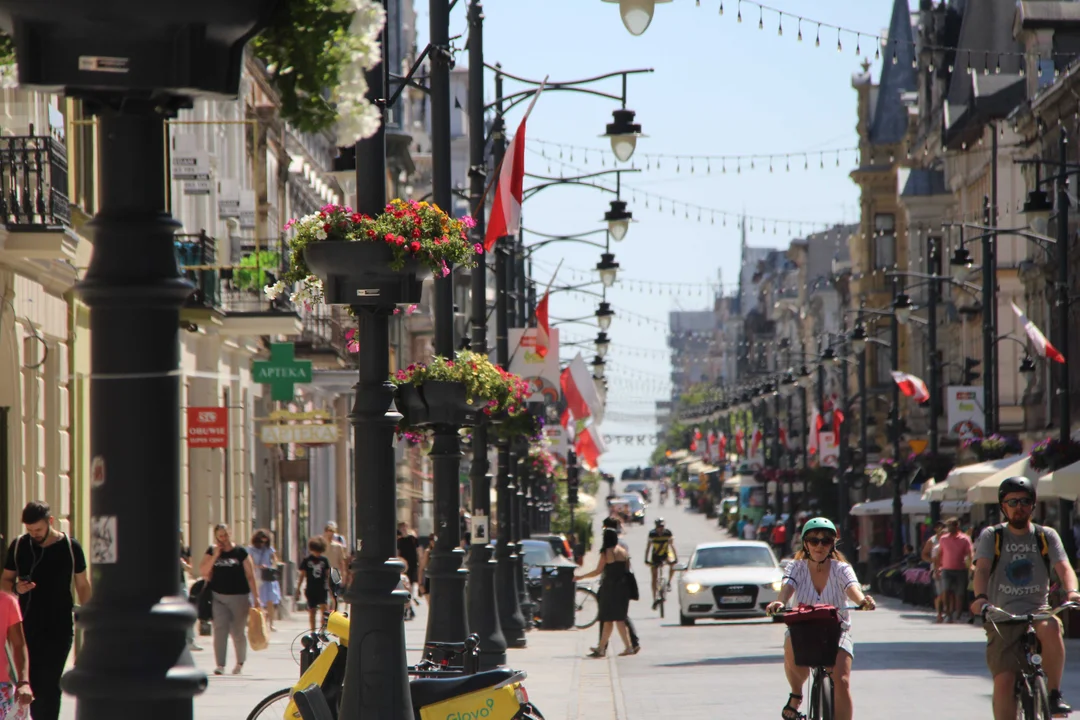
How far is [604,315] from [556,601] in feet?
34.9

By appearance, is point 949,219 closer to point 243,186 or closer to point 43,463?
point 243,186

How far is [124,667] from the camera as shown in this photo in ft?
15.1

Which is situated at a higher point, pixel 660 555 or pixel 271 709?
pixel 271 709

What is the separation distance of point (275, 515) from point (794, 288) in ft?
380

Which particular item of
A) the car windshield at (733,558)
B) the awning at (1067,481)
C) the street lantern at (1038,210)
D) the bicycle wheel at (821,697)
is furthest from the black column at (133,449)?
the car windshield at (733,558)

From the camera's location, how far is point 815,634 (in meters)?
11.3

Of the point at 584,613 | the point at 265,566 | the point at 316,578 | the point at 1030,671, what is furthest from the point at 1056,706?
the point at 584,613

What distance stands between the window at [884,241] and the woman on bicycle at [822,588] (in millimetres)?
78844

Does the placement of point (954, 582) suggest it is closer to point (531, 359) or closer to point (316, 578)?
point (531, 359)

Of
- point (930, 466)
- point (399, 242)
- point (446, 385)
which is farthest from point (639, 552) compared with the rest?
point (399, 242)

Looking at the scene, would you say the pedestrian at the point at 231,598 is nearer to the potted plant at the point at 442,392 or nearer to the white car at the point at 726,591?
the potted plant at the point at 442,392

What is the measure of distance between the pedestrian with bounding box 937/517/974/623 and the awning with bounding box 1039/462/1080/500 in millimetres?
6342

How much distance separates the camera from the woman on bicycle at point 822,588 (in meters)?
11.7

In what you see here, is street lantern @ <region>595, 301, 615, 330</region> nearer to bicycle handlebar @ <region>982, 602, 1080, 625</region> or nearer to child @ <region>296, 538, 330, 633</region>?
child @ <region>296, 538, 330, 633</region>
